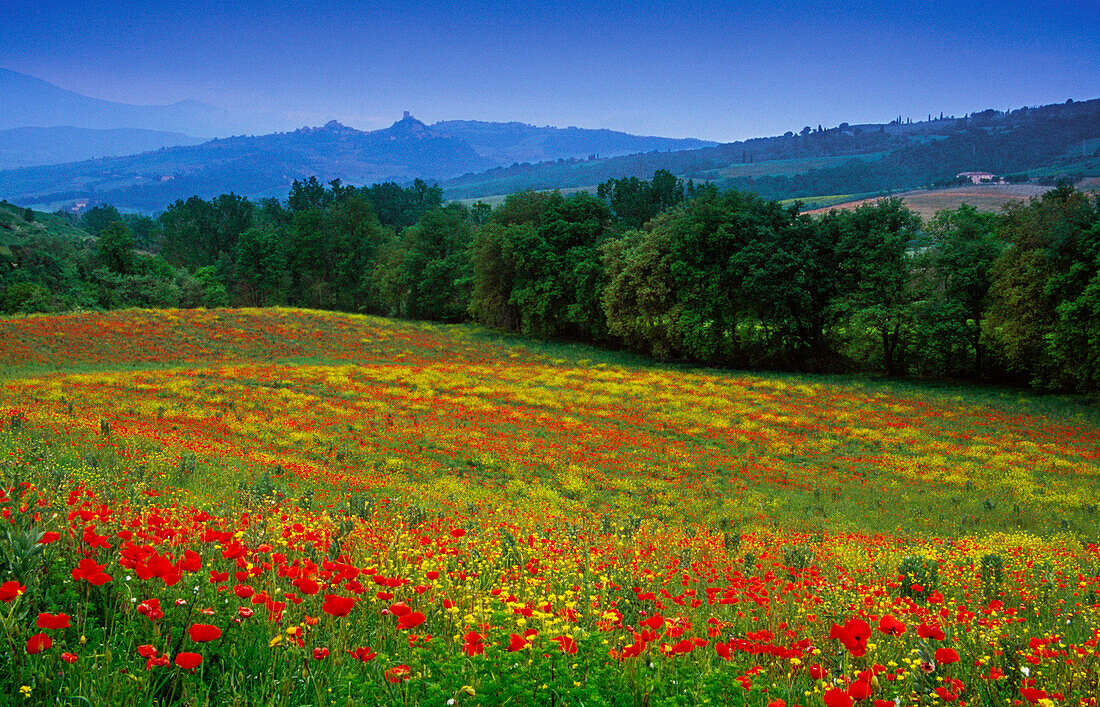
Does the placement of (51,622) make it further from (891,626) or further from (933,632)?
(933,632)

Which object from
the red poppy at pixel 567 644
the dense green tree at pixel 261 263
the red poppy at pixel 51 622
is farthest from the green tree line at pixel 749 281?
the red poppy at pixel 51 622

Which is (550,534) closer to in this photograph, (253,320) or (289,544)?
(289,544)

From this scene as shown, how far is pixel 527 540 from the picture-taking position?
7758 millimetres

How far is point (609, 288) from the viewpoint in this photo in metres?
50.0

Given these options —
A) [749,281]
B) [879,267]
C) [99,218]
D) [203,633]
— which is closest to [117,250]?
[749,281]

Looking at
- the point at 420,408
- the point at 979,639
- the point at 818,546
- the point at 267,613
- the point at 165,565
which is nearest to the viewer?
the point at 165,565

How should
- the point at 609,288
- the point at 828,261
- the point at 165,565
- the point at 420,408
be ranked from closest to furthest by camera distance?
the point at 165,565 → the point at 420,408 → the point at 828,261 → the point at 609,288

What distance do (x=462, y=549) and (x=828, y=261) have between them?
4538cm

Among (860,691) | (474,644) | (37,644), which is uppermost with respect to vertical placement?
(37,644)

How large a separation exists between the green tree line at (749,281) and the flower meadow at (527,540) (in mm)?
6313

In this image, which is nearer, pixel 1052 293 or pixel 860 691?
pixel 860 691

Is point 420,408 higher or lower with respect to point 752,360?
higher

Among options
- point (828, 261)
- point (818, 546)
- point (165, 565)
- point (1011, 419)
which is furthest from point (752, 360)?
point (165, 565)

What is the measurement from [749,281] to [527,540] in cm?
4046
